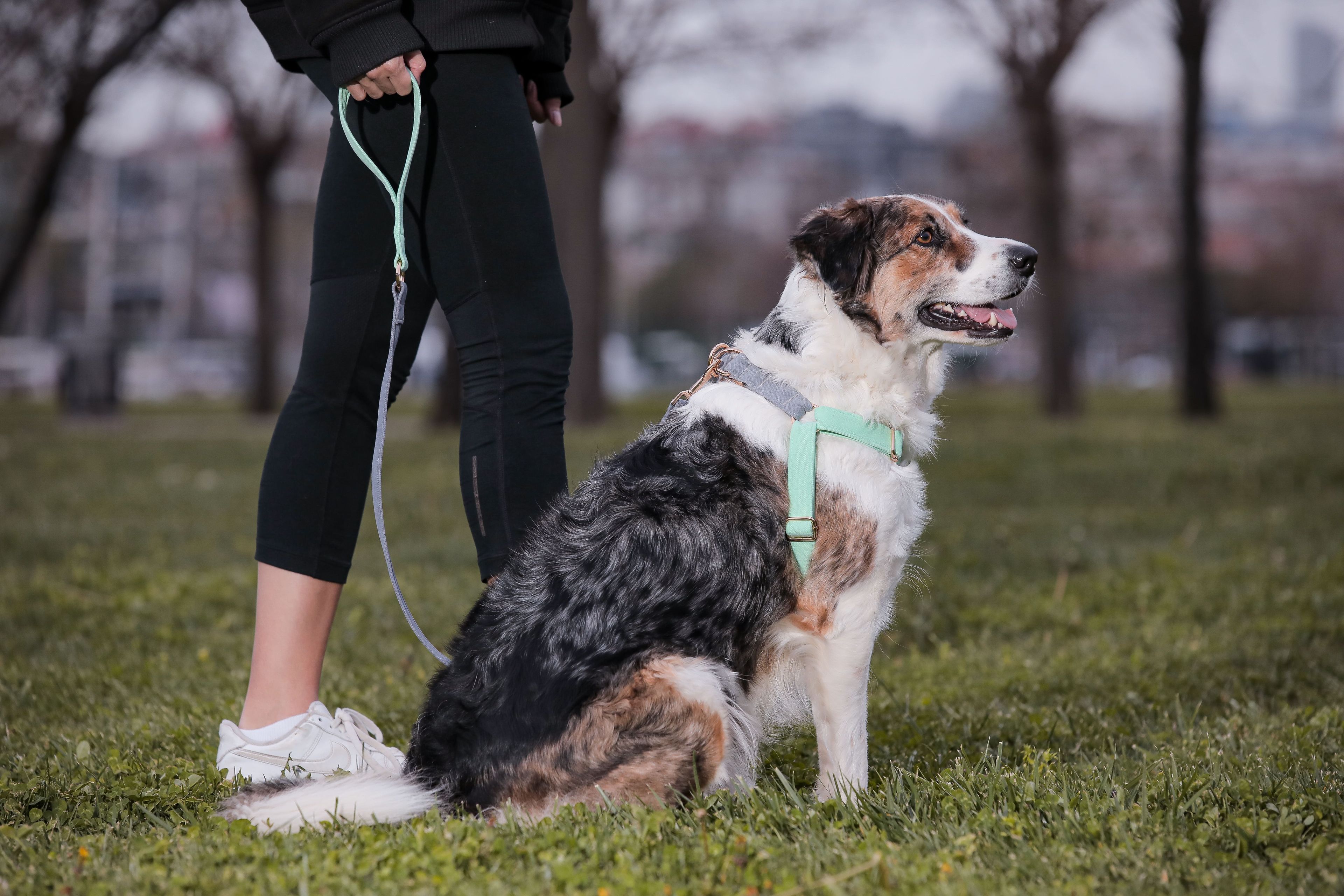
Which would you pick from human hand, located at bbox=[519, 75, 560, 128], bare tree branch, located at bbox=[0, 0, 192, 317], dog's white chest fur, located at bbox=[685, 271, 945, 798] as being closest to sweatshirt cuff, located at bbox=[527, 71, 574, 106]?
human hand, located at bbox=[519, 75, 560, 128]

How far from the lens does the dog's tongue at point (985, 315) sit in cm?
329

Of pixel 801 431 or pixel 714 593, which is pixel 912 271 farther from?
pixel 714 593

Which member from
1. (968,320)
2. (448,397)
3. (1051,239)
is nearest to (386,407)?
(968,320)

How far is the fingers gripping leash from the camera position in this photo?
2.97 metres

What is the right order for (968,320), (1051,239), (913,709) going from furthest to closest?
(1051,239)
(913,709)
(968,320)

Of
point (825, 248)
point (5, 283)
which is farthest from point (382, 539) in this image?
point (5, 283)

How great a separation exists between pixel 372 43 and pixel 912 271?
1515mm

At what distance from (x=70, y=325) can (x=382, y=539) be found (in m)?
72.2

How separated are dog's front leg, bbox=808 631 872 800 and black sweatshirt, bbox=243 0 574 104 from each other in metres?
1.73

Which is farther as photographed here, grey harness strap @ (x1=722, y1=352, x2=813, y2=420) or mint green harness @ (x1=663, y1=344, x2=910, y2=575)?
grey harness strap @ (x1=722, y1=352, x2=813, y2=420)

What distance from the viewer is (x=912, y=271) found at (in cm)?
329

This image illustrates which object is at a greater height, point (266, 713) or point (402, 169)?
point (402, 169)

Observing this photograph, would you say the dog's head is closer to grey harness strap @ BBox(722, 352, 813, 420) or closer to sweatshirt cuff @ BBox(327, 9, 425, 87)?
grey harness strap @ BBox(722, 352, 813, 420)

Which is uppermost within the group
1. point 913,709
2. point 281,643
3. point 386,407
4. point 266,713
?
point 386,407
